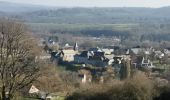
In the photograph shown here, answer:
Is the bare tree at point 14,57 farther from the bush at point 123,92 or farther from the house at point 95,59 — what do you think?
the house at point 95,59

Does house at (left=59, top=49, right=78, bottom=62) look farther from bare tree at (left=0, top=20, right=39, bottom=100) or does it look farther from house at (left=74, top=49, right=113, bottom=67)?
bare tree at (left=0, top=20, right=39, bottom=100)

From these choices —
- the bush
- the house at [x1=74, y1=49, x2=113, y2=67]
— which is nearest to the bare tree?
the bush

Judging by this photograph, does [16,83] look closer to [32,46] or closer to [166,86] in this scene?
[32,46]

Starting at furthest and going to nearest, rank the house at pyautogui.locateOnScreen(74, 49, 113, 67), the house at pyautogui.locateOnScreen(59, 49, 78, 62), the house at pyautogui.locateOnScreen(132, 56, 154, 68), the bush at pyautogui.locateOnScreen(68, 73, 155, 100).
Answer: the house at pyautogui.locateOnScreen(59, 49, 78, 62) < the house at pyautogui.locateOnScreen(74, 49, 113, 67) < the house at pyautogui.locateOnScreen(132, 56, 154, 68) < the bush at pyautogui.locateOnScreen(68, 73, 155, 100)

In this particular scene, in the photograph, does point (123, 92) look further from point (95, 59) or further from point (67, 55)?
point (67, 55)

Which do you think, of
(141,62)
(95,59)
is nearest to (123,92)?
(141,62)

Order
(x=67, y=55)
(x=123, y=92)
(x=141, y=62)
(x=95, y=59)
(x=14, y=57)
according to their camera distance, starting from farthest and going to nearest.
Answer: (x=67, y=55), (x=95, y=59), (x=141, y=62), (x=123, y=92), (x=14, y=57)

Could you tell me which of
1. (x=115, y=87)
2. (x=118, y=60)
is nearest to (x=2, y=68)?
(x=115, y=87)

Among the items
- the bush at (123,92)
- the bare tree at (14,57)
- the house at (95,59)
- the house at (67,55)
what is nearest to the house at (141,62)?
the house at (95,59)
